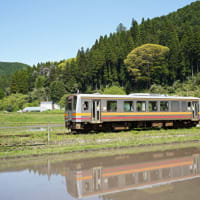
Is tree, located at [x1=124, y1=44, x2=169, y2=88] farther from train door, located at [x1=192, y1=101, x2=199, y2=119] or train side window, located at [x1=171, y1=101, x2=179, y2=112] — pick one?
train side window, located at [x1=171, y1=101, x2=179, y2=112]

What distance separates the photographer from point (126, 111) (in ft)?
75.7

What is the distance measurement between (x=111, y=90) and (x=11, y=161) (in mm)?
69687

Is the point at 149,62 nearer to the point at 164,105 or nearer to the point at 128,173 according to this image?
the point at 164,105

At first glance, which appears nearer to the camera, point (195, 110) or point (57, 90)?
point (195, 110)

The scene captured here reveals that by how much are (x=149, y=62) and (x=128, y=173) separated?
7990cm

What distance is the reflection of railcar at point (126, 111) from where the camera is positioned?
21.4 meters

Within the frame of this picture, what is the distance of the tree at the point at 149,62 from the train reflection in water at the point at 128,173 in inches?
2997

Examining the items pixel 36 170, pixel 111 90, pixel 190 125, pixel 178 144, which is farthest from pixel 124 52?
pixel 36 170

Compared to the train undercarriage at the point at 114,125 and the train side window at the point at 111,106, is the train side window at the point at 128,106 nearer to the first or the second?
the train side window at the point at 111,106

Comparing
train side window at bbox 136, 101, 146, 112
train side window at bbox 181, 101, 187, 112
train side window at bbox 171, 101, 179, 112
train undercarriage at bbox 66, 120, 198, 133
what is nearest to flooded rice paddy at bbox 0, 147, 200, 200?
train undercarriage at bbox 66, 120, 198, 133

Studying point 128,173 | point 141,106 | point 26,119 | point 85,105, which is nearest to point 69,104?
point 85,105

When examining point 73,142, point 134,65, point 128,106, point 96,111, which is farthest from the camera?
point 134,65

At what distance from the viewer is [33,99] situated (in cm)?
12762

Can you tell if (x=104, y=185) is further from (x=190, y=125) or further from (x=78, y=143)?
(x=190, y=125)
